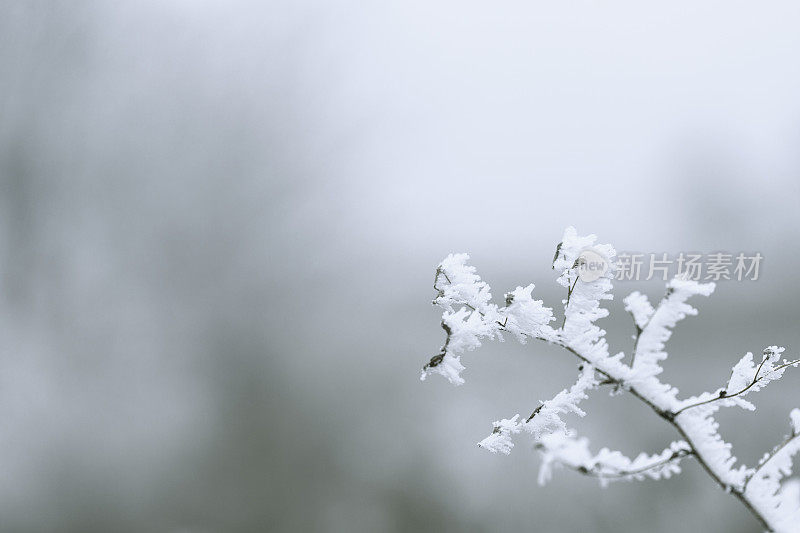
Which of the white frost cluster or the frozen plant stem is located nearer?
the white frost cluster

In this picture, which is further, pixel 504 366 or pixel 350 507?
pixel 350 507

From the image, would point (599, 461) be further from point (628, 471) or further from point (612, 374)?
point (612, 374)

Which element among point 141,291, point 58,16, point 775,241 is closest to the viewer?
point 775,241

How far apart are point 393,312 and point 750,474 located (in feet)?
45.3

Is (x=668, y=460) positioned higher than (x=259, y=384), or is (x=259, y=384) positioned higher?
(x=259, y=384)

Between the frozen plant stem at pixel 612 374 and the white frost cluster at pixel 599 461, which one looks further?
the frozen plant stem at pixel 612 374

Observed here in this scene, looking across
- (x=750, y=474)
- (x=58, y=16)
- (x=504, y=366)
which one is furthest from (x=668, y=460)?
(x=58, y=16)

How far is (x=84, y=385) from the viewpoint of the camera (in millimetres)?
14727

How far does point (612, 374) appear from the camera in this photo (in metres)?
1.11

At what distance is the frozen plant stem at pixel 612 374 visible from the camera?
97 cm

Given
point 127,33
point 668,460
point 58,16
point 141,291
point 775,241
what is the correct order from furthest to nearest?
point 141,291 → point 127,33 → point 58,16 → point 775,241 → point 668,460

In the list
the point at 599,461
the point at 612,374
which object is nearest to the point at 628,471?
the point at 599,461

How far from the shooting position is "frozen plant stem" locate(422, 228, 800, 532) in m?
0.97

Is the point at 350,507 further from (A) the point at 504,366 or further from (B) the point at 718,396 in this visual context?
(B) the point at 718,396
